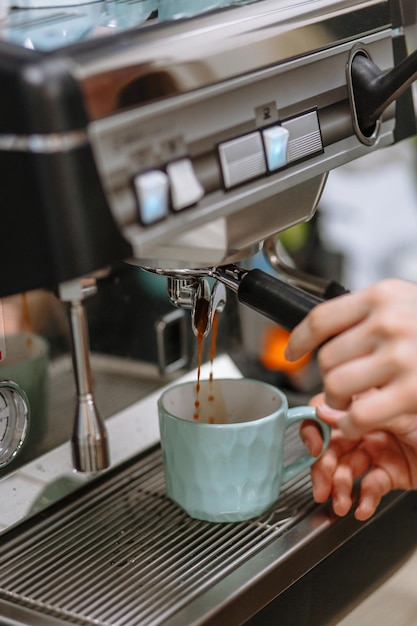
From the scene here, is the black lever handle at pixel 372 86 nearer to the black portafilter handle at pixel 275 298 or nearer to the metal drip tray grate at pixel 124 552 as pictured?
the black portafilter handle at pixel 275 298

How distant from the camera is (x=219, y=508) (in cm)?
60

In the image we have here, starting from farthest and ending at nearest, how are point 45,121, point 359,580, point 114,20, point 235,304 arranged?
point 235,304, point 359,580, point 114,20, point 45,121

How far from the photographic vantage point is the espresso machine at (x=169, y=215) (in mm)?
400

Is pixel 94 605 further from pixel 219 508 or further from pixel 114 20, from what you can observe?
pixel 114 20

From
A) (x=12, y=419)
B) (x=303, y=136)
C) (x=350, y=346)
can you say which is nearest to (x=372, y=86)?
(x=303, y=136)

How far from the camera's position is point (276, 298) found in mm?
500

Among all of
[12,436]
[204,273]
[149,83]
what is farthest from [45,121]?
[12,436]

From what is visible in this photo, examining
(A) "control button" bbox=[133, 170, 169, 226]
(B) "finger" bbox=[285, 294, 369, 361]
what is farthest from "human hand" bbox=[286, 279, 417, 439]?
(A) "control button" bbox=[133, 170, 169, 226]

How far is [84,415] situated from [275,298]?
123 mm

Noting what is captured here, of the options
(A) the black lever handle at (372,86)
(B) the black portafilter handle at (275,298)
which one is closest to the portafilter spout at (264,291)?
(B) the black portafilter handle at (275,298)

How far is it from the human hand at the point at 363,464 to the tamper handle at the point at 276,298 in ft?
0.50

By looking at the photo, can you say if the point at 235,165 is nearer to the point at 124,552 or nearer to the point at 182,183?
the point at 182,183

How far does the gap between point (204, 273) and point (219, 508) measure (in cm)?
16

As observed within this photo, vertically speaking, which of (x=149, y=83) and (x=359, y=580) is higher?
(x=149, y=83)
